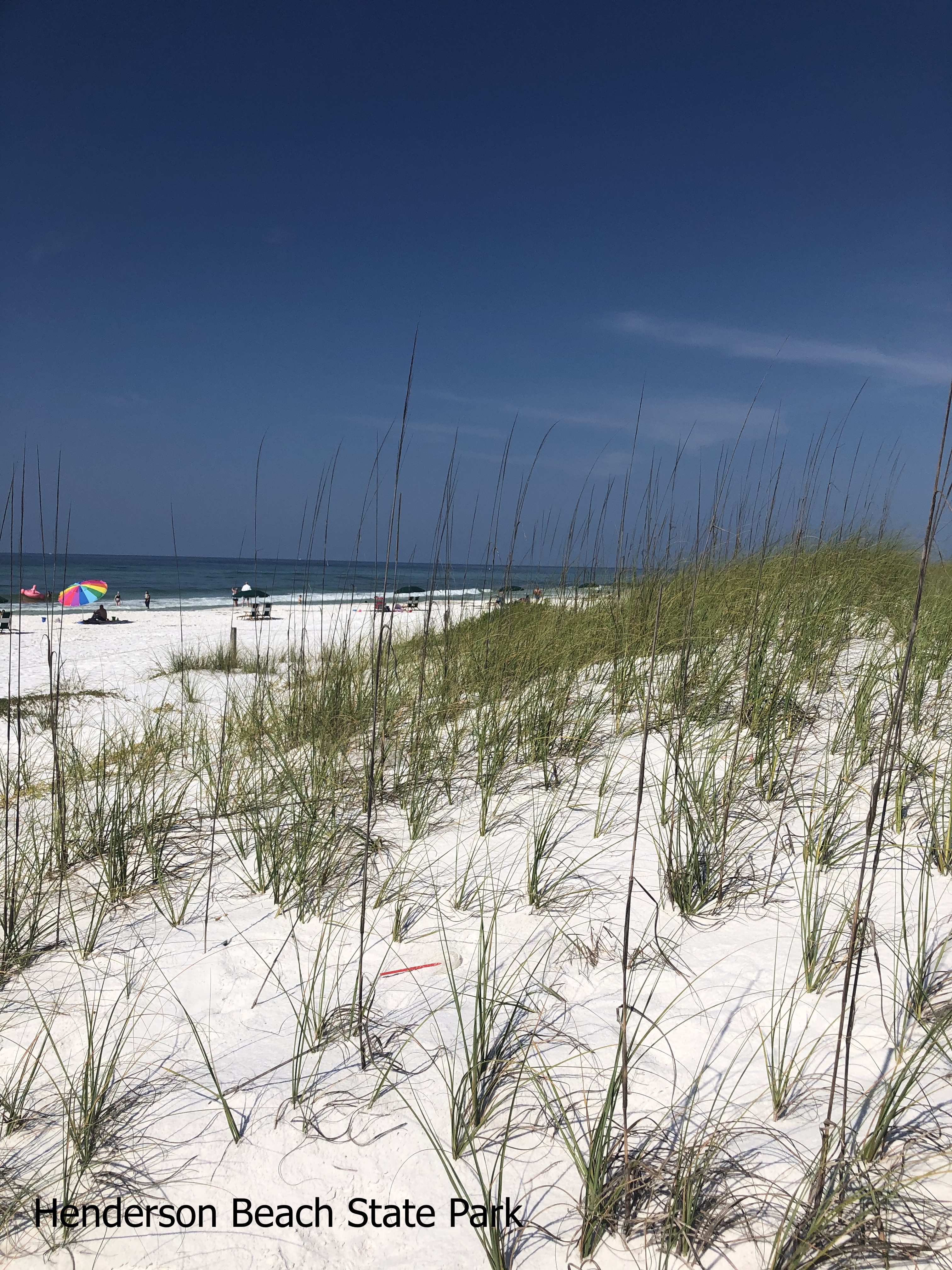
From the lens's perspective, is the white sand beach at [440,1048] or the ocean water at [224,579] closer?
the white sand beach at [440,1048]

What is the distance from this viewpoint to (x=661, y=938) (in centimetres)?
158

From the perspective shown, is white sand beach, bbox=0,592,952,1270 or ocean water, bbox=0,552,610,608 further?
ocean water, bbox=0,552,610,608

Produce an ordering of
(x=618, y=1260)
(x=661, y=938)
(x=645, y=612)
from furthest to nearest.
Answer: (x=645, y=612) < (x=661, y=938) < (x=618, y=1260)

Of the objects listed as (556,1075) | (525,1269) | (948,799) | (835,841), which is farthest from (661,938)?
(948,799)

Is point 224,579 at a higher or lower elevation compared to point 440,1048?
lower

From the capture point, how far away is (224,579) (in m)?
35.8

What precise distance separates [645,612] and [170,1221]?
9.95ft

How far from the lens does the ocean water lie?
4273 mm

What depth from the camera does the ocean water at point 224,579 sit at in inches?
168

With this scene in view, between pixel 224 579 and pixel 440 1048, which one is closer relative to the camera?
pixel 440 1048

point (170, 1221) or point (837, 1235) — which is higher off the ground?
point (837, 1235)

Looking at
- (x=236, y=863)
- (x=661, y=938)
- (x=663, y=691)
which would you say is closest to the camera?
(x=661, y=938)

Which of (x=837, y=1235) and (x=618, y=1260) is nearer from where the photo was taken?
(x=837, y=1235)

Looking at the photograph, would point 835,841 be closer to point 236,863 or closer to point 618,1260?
point 618,1260
